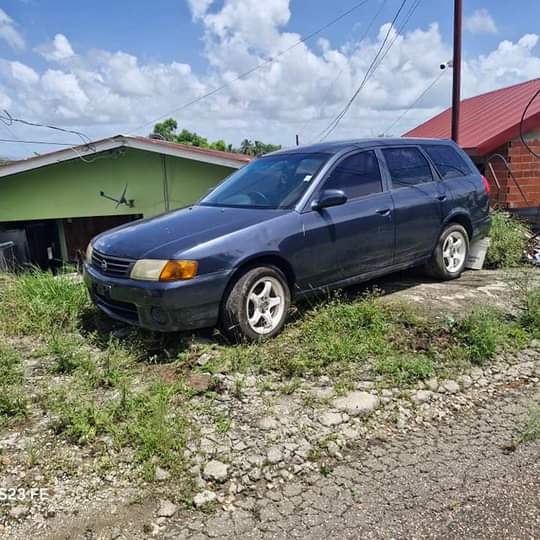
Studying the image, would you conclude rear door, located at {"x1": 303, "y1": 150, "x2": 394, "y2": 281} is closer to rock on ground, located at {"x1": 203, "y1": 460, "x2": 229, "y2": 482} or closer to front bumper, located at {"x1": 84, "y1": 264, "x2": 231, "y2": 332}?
front bumper, located at {"x1": 84, "y1": 264, "x2": 231, "y2": 332}

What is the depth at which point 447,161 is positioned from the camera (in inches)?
251

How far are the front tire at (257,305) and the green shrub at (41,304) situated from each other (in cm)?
192

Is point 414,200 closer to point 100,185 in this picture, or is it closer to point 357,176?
point 357,176

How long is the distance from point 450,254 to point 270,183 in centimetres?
262

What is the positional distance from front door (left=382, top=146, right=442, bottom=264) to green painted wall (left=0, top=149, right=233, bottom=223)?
6.30m

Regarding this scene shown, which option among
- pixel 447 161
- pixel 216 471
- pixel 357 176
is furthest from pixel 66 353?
pixel 447 161

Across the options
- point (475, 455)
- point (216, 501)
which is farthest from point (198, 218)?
point (475, 455)

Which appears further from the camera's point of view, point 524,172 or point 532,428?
point 524,172

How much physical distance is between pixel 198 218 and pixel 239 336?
127cm

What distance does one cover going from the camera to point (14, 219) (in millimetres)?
11805

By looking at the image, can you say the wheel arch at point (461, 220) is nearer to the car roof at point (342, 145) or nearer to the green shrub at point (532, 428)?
the car roof at point (342, 145)

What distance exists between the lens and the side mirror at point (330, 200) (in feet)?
15.6

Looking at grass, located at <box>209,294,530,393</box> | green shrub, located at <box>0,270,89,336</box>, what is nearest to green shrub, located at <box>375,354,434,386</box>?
grass, located at <box>209,294,530,393</box>

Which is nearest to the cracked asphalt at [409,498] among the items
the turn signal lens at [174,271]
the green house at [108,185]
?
the turn signal lens at [174,271]
